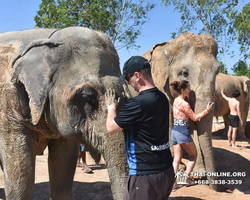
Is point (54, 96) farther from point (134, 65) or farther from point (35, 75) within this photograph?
point (134, 65)

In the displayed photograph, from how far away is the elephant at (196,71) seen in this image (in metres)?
5.35

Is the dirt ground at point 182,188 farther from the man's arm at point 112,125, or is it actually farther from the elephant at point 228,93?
the elephant at point 228,93

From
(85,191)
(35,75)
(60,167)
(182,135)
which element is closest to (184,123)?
(182,135)

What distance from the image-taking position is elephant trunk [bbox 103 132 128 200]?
231 cm

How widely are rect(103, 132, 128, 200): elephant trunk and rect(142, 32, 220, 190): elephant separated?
3007mm

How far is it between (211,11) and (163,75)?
51.1ft

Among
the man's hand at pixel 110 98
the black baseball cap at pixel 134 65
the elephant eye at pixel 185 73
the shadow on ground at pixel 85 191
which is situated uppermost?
the elephant eye at pixel 185 73

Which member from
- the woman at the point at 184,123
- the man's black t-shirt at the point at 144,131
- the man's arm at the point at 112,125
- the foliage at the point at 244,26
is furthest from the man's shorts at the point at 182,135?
the foliage at the point at 244,26

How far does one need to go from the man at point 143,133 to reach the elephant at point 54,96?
0.55 ft

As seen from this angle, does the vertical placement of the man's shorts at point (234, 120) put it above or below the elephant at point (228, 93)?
below

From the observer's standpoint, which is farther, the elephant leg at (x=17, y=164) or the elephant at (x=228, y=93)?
the elephant at (x=228, y=93)

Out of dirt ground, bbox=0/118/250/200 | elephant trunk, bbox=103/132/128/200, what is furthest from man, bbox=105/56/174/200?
dirt ground, bbox=0/118/250/200

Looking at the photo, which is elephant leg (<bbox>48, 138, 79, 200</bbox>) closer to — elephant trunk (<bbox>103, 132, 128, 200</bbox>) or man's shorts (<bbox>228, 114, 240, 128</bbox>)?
elephant trunk (<bbox>103, 132, 128, 200</bbox>)

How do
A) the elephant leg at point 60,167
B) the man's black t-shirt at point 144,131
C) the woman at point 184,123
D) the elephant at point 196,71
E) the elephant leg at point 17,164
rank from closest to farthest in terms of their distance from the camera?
the man's black t-shirt at point 144,131 → the elephant leg at point 17,164 → the elephant leg at point 60,167 → the woman at point 184,123 → the elephant at point 196,71
